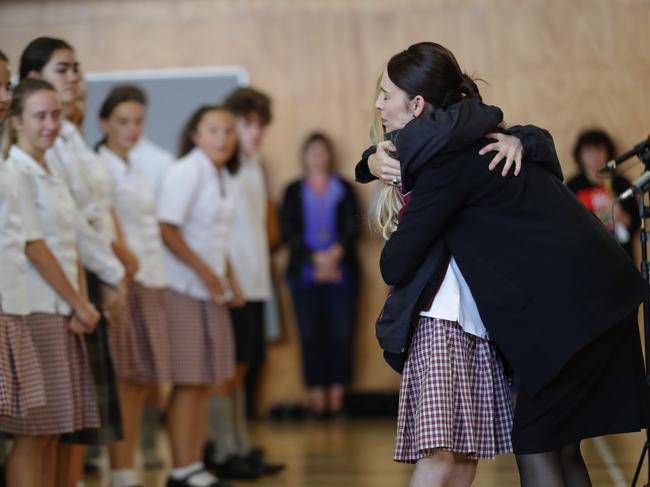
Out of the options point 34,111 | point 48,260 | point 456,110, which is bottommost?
point 48,260

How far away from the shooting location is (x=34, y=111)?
3.10 metres

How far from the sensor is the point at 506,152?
2252mm

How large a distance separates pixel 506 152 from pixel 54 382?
1604mm

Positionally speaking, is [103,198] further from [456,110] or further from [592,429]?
[592,429]

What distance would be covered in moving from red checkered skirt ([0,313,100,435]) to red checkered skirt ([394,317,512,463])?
121 cm

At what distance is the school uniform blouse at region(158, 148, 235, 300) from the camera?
4.17 m

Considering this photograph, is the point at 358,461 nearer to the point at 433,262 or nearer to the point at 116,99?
the point at 116,99

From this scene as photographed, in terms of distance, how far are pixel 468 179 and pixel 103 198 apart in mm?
1793

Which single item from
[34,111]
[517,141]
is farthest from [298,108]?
[517,141]

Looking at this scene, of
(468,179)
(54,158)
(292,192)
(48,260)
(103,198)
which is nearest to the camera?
(468,179)

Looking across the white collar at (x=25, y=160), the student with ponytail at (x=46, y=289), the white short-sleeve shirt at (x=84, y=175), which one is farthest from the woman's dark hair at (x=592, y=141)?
the white collar at (x=25, y=160)

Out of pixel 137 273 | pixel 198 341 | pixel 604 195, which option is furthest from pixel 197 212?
pixel 604 195

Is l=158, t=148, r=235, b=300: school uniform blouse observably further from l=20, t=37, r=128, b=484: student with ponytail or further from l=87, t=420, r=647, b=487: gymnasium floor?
l=87, t=420, r=647, b=487: gymnasium floor

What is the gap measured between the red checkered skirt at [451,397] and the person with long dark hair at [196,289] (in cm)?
182
